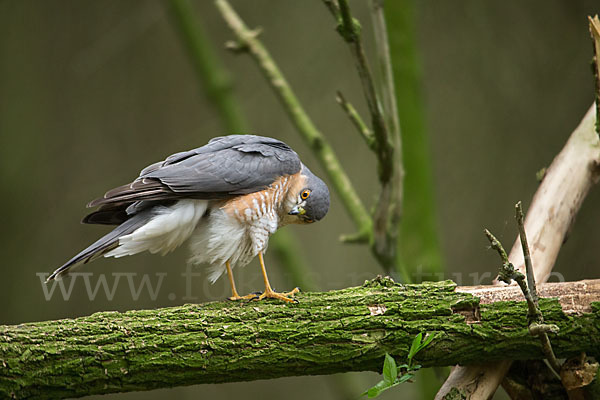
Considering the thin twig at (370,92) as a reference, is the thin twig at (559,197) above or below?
below

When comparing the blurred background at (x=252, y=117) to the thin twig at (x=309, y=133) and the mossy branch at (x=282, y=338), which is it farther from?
the mossy branch at (x=282, y=338)

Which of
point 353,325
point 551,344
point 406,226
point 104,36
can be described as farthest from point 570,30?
point 104,36

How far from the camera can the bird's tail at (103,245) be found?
168cm

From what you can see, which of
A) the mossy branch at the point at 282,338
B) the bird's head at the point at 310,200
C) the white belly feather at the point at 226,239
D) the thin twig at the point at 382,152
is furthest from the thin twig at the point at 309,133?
the mossy branch at the point at 282,338

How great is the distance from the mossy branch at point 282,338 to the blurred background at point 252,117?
196 cm

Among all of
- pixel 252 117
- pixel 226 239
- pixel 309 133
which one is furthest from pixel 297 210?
pixel 252 117

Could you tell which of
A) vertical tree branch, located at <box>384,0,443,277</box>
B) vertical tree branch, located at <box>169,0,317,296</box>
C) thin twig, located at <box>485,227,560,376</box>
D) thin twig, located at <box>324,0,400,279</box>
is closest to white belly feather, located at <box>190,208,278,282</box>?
thin twig, located at <box>324,0,400,279</box>

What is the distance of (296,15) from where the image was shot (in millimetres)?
4211

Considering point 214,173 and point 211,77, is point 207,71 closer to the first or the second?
point 211,77

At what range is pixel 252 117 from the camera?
407 cm

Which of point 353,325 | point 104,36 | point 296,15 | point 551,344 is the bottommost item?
point 551,344

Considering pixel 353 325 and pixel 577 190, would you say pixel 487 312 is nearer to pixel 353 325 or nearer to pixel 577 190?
pixel 353 325

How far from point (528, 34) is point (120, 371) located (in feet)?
10.4

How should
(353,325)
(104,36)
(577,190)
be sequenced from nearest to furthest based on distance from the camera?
(353,325)
(577,190)
(104,36)
